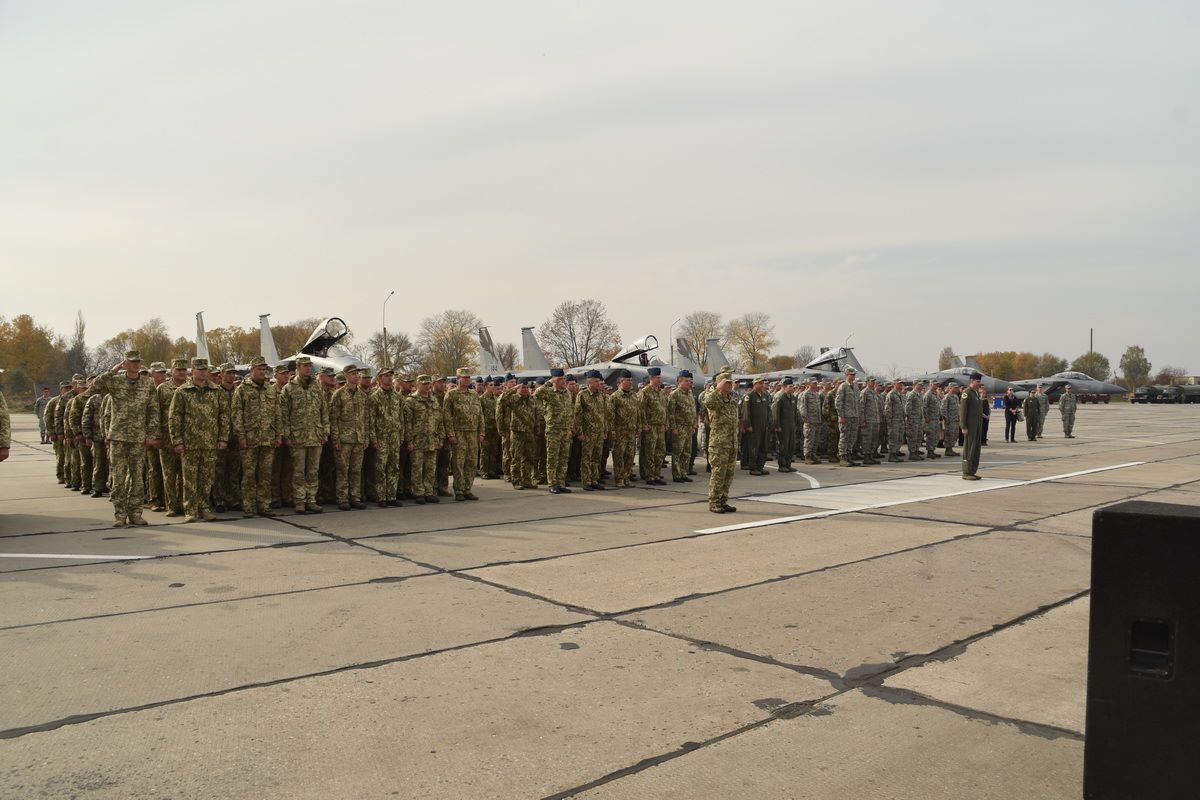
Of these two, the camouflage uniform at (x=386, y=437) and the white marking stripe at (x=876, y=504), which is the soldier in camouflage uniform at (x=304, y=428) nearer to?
the camouflage uniform at (x=386, y=437)

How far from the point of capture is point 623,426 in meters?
14.1

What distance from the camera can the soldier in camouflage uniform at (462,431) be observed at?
1227 centimetres

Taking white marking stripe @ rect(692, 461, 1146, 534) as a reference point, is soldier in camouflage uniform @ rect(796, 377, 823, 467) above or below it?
above

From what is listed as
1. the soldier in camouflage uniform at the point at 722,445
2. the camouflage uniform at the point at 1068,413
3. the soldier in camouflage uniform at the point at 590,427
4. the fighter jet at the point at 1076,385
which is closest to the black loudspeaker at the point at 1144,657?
the soldier in camouflage uniform at the point at 722,445

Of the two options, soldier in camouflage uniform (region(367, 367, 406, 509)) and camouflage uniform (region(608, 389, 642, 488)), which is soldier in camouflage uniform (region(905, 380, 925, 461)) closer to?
camouflage uniform (region(608, 389, 642, 488))

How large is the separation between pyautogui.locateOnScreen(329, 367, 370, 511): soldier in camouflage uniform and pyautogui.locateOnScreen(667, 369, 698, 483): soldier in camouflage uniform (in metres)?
5.60

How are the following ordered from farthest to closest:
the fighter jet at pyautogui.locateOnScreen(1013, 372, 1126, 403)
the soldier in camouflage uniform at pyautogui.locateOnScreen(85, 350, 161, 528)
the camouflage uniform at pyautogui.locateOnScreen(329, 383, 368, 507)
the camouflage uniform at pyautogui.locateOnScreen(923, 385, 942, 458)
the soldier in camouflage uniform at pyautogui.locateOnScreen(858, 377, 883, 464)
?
the fighter jet at pyautogui.locateOnScreen(1013, 372, 1126, 403) → the camouflage uniform at pyautogui.locateOnScreen(923, 385, 942, 458) → the soldier in camouflage uniform at pyautogui.locateOnScreen(858, 377, 883, 464) → the camouflage uniform at pyautogui.locateOnScreen(329, 383, 368, 507) → the soldier in camouflage uniform at pyautogui.locateOnScreen(85, 350, 161, 528)

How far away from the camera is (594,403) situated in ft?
45.1

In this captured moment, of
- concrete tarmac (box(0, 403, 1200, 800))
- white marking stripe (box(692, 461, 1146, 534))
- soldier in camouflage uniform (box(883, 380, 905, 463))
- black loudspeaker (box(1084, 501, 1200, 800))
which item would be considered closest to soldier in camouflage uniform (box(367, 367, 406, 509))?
concrete tarmac (box(0, 403, 1200, 800))

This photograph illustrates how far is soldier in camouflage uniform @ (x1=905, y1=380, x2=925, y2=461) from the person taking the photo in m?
19.5

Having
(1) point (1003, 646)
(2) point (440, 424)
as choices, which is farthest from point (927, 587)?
(2) point (440, 424)

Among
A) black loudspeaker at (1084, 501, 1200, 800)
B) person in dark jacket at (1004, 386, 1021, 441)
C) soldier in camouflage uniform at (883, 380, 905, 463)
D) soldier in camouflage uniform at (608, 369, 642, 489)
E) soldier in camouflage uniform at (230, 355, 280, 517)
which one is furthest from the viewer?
person in dark jacket at (1004, 386, 1021, 441)

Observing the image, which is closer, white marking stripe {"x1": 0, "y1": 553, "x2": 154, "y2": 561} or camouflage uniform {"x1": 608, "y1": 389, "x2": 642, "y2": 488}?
white marking stripe {"x1": 0, "y1": 553, "x2": 154, "y2": 561}

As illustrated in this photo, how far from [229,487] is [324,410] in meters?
1.76
